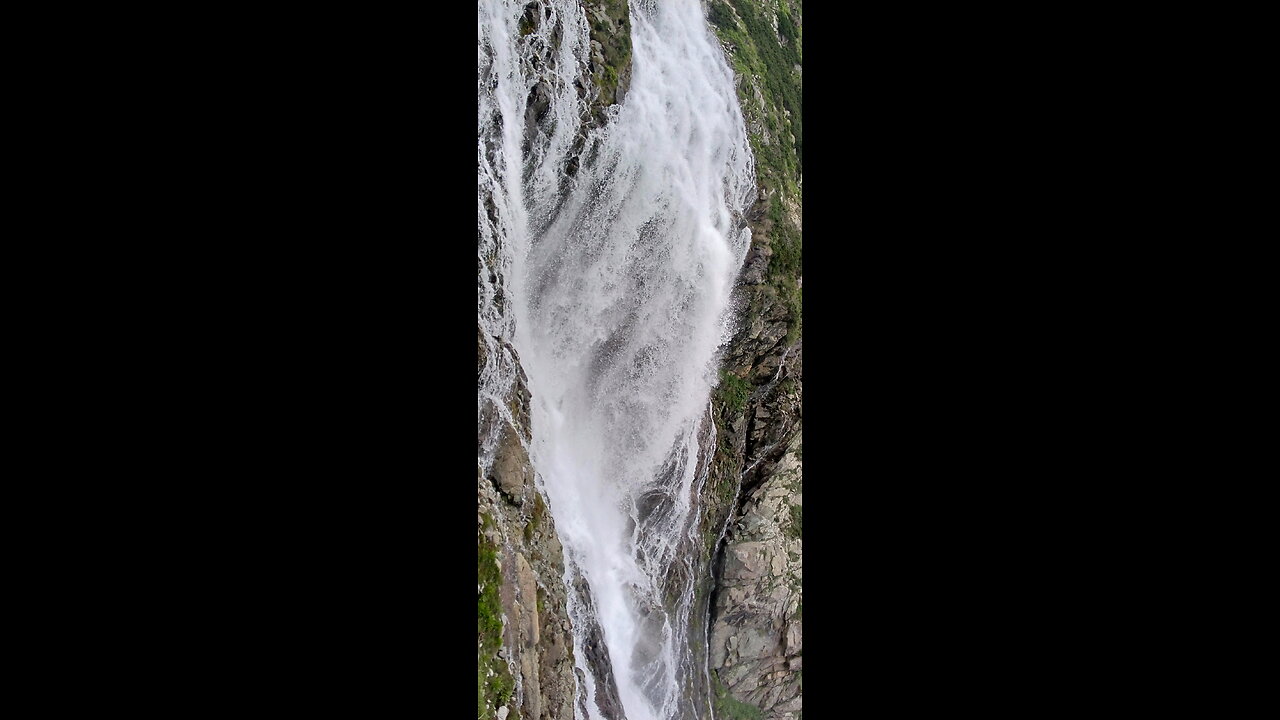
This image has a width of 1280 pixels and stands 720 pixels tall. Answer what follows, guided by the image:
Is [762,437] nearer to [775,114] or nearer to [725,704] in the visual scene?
[725,704]

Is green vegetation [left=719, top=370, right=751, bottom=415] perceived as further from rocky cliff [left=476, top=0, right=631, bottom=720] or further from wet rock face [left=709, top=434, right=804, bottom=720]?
rocky cliff [left=476, top=0, right=631, bottom=720]

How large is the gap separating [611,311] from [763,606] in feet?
6.28

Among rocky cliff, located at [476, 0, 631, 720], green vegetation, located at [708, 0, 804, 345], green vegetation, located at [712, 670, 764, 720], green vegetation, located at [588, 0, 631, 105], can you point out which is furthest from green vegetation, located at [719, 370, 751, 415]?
green vegetation, located at [588, 0, 631, 105]

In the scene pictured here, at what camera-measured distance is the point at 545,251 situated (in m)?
4.89

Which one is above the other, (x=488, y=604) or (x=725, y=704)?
(x=488, y=604)

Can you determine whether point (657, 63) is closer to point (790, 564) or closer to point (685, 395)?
point (685, 395)

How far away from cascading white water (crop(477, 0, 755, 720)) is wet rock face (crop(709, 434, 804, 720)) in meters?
0.20

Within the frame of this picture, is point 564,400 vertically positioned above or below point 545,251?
below

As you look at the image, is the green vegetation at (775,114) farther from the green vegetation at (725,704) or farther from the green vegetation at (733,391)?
the green vegetation at (725,704)

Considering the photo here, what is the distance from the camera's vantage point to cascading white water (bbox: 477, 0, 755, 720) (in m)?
4.85

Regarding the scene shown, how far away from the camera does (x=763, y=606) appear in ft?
16.8

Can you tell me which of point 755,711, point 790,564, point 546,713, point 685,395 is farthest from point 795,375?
point 546,713

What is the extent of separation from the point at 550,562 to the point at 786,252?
2229 mm

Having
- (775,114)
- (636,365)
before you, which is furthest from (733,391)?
(775,114)
